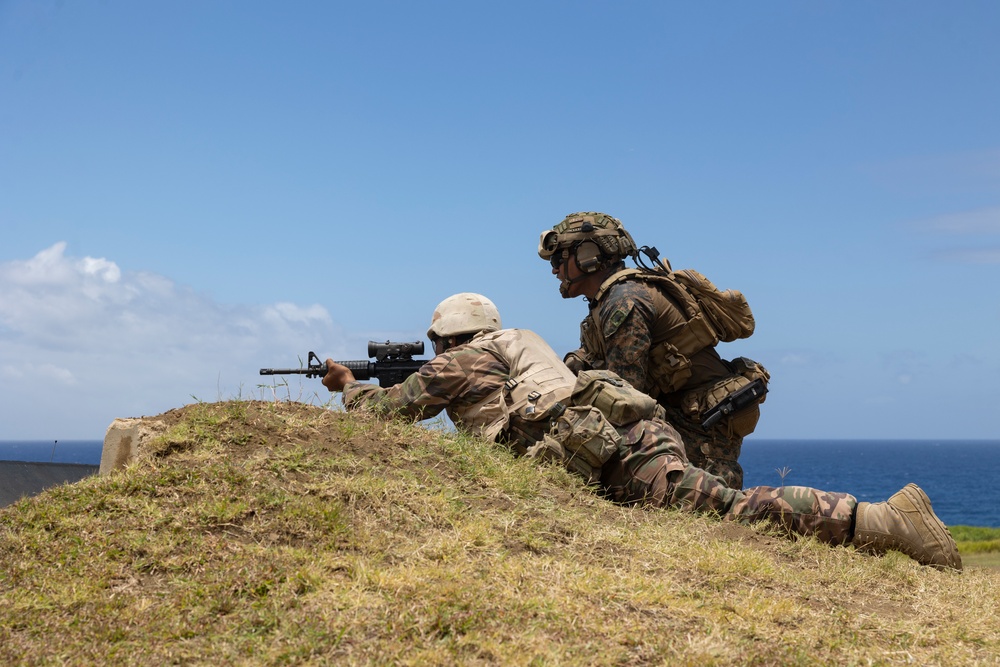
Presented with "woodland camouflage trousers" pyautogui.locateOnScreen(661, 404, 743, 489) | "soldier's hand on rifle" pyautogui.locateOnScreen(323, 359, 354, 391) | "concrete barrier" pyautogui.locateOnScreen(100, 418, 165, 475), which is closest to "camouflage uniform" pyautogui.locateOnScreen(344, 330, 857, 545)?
"soldier's hand on rifle" pyautogui.locateOnScreen(323, 359, 354, 391)

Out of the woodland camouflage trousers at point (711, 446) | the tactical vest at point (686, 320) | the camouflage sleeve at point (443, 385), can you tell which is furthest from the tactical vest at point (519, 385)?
the woodland camouflage trousers at point (711, 446)

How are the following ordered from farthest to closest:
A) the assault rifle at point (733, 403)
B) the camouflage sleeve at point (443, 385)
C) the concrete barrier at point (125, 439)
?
the assault rifle at point (733, 403), the camouflage sleeve at point (443, 385), the concrete barrier at point (125, 439)

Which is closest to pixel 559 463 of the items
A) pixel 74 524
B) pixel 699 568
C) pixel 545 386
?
pixel 545 386

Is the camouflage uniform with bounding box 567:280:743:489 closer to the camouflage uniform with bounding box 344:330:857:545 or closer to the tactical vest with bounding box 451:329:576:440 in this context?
the tactical vest with bounding box 451:329:576:440

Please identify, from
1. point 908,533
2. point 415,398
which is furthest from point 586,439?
point 908,533

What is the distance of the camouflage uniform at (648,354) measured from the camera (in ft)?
31.4

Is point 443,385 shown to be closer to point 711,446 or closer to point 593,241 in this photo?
point 593,241

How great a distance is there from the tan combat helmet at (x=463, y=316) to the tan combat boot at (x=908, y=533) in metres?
3.71

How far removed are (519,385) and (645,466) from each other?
1.30 metres

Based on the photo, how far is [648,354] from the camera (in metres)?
9.98

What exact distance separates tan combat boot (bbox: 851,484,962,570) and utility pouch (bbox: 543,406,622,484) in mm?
2088

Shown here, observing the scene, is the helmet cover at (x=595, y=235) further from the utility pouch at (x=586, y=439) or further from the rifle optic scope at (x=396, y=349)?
the utility pouch at (x=586, y=439)

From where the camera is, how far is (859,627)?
571cm

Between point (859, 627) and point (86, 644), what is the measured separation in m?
4.30
